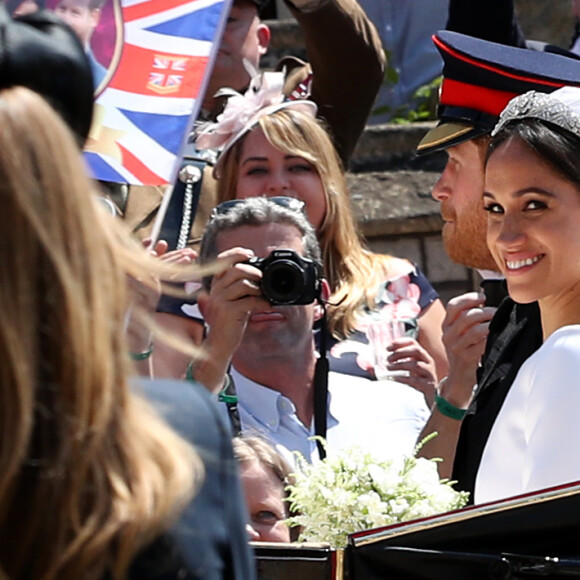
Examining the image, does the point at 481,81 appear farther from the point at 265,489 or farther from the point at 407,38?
the point at 407,38

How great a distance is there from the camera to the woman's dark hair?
2.37 m

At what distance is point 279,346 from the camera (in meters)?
3.27

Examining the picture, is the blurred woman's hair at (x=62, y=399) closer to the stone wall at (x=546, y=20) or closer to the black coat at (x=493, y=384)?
the black coat at (x=493, y=384)

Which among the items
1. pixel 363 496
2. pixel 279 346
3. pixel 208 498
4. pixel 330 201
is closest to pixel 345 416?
pixel 279 346

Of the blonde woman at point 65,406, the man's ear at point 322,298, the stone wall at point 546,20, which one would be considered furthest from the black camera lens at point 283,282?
the stone wall at point 546,20

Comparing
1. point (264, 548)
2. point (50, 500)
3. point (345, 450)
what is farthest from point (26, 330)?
point (345, 450)

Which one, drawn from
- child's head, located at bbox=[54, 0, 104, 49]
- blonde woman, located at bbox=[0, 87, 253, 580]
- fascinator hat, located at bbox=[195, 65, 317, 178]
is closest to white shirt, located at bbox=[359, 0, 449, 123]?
fascinator hat, located at bbox=[195, 65, 317, 178]

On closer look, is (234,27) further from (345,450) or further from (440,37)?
(345,450)

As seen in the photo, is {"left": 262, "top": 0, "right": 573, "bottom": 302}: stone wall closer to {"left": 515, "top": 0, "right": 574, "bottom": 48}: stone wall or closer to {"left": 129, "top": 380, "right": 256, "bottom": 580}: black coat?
{"left": 515, "top": 0, "right": 574, "bottom": 48}: stone wall

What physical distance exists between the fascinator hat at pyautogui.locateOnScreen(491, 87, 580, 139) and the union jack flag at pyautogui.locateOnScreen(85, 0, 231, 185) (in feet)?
3.34

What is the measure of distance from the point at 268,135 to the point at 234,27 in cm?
70

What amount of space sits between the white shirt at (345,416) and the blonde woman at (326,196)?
0.74ft

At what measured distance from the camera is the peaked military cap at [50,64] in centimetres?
122

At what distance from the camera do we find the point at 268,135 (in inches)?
148
